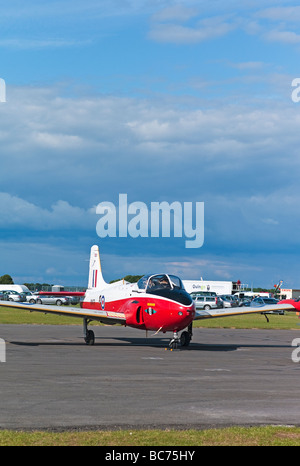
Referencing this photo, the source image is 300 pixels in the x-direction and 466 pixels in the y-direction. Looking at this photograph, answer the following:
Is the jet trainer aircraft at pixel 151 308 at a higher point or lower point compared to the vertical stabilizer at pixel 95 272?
lower

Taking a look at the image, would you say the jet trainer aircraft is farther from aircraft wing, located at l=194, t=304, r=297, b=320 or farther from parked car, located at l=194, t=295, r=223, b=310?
parked car, located at l=194, t=295, r=223, b=310

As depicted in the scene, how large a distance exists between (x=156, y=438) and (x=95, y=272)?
1015 inches

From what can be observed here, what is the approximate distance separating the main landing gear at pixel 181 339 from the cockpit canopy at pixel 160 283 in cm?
196

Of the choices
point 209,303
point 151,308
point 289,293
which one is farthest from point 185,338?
point 289,293

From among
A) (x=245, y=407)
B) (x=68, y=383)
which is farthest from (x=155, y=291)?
(x=245, y=407)

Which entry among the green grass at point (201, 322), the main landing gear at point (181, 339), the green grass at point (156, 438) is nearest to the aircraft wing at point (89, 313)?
the main landing gear at point (181, 339)

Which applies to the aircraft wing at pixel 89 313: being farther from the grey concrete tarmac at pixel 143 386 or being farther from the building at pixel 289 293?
the building at pixel 289 293

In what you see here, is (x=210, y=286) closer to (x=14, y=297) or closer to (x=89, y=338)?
(x=14, y=297)

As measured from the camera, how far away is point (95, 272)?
115 ft

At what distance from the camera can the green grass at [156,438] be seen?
9.03 m

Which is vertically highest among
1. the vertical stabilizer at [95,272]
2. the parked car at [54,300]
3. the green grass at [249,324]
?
the vertical stabilizer at [95,272]
